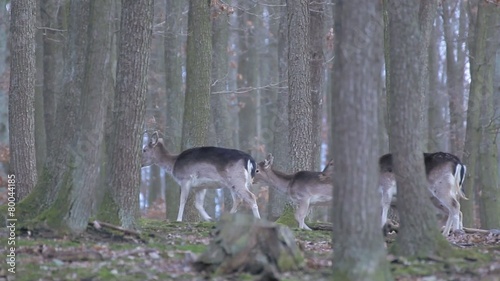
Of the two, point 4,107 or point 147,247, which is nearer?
point 147,247

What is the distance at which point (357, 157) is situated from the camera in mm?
9922

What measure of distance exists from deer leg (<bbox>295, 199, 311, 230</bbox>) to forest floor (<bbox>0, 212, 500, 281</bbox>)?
3.30m

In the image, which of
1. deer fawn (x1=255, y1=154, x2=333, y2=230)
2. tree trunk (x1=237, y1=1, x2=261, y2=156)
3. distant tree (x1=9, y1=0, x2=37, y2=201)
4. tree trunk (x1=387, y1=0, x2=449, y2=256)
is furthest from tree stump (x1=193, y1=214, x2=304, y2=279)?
tree trunk (x1=237, y1=1, x2=261, y2=156)

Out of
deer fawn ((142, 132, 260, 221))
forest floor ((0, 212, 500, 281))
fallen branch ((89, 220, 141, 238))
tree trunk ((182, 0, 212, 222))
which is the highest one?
tree trunk ((182, 0, 212, 222))

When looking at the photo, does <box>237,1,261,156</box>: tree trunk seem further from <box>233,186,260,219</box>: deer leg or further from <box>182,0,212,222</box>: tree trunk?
<box>233,186,260,219</box>: deer leg

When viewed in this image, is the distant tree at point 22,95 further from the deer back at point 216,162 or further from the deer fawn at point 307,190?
the deer fawn at point 307,190

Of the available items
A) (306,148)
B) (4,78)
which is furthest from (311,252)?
(4,78)

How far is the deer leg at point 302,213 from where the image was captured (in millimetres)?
17594

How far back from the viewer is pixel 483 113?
89.4 ft

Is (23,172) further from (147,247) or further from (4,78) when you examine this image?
(4,78)

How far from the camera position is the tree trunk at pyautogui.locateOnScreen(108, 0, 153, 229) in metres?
13.9

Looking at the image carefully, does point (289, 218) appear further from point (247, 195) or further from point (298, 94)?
point (298, 94)

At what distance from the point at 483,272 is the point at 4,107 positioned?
1839 centimetres

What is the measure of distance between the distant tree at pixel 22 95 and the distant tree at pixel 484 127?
40.2 feet
